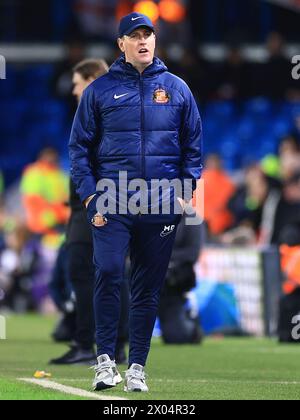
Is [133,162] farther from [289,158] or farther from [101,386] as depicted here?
[289,158]

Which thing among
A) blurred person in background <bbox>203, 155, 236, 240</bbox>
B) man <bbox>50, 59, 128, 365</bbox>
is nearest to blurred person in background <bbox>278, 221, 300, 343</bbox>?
man <bbox>50, 59, 128, 365</bbox>

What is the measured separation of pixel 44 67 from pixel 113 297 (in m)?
18.2

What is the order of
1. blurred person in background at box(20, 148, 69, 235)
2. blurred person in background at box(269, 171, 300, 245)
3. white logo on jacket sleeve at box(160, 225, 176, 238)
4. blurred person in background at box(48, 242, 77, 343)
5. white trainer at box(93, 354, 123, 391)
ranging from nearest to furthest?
white trainer at box(93, 354, 123, 391)
white logo on jacket sleeve at box(160, 225, 176, 238)
blurred person in background at box(48, 242, 77, 343)
blurred person in background at box(269, 171, 300, 245)
blurred person in background at box(20, 148, 69, 235)

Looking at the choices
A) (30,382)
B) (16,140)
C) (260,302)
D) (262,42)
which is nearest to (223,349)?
(260,302)

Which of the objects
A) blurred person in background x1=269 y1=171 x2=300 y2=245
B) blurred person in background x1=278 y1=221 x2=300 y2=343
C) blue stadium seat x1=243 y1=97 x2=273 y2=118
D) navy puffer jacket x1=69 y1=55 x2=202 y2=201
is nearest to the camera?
navy puffer jacket x1=69 y1=55 x2=202 y2=201

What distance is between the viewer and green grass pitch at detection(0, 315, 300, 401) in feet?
28.6

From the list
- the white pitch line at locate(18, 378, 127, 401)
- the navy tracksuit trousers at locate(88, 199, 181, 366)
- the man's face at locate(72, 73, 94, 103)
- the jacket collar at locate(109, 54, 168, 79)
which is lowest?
the white pitch line at locate(18, 378, 127, 401)

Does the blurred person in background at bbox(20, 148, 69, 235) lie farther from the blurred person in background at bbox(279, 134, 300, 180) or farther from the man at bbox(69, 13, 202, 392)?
the man at bbox(69, 13, 202, 392)

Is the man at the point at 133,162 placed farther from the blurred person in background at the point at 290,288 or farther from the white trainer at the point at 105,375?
the blurred person in background at the point at 290,288

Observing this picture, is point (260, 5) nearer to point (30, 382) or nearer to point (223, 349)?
point (223, 349)

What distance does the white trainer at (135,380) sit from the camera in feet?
28.7

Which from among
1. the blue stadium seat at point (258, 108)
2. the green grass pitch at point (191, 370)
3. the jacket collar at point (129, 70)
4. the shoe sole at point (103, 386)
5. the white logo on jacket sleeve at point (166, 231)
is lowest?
the green grass pitch at point (191, 370)

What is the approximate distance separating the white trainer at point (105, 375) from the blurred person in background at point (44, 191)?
13.3 metres

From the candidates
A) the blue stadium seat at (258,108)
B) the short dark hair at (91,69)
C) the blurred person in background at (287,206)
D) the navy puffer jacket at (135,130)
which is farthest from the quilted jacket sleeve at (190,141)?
the blue stadium seat at (258,108)
